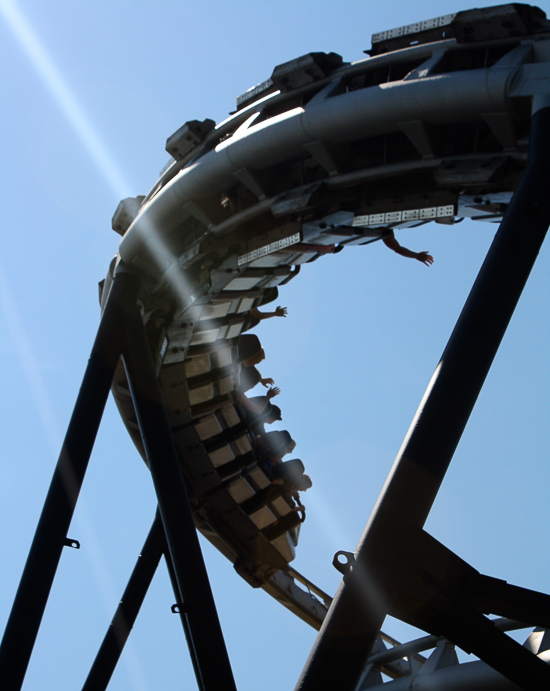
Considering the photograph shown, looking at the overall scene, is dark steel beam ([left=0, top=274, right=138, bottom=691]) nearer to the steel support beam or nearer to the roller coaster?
the roller coaster

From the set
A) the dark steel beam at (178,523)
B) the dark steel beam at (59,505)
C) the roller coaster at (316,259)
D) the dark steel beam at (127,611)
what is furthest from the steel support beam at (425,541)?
the dark steel beam at (127,611)

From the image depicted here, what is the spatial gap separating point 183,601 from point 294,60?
22.0ft

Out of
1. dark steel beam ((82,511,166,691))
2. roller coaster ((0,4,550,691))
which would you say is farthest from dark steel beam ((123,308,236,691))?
dark steel beam ((82,511,166,691))

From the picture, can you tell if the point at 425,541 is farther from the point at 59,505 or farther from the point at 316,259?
the point at 316,259

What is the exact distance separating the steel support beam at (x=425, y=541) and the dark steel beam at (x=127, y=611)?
644 centimetres

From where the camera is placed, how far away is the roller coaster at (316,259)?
20.9 ft

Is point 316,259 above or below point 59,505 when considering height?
above

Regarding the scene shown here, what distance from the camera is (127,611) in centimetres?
1241

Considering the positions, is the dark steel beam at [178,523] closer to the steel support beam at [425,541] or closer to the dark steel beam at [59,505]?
the dark steel beam at [59,505]

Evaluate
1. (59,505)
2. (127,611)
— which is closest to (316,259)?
(59,505)

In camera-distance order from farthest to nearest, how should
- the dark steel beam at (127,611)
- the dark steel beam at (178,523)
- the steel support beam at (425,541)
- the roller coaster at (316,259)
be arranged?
the dark steel beam at (127,611) → the dark steel beam at (178,523) → the roller coaster at (316,259) → the steel support beam at (425,541)

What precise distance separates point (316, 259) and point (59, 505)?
218 inches

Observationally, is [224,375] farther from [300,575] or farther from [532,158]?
[532,158]

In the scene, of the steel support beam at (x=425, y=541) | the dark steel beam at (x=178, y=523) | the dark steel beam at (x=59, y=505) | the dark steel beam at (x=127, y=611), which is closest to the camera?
the steel support beam at (x=425, y=541)
